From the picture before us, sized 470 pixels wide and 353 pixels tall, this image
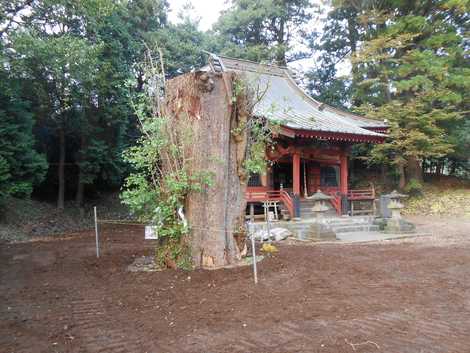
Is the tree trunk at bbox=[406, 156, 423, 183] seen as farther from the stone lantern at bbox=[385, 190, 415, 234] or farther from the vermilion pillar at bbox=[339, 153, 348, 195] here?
the stone lantern at bbox=[385, 190, 415, 234]

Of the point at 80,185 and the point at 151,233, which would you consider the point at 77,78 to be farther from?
the point at 151,233

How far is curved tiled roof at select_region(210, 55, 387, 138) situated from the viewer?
39.9 ft

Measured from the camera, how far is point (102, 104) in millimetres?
15000

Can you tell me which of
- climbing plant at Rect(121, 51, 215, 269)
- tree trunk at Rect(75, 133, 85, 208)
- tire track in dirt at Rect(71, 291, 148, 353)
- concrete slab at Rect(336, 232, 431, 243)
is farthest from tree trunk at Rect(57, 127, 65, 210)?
tire track in dirt at Rect(71, 291, 148, 353)

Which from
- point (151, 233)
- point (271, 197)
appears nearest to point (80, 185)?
point (271, 197)

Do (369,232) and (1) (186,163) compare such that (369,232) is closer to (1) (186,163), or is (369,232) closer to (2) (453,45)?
(1) (186,163)

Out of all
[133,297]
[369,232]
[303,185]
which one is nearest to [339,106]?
[303,185]

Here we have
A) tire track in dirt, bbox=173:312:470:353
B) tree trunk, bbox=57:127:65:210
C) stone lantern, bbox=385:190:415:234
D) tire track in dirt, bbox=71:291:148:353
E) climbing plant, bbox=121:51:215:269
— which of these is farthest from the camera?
tree trunk, bbox=57:127:65:210

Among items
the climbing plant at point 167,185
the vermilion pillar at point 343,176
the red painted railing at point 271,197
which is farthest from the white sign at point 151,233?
the vermilion pillar at point 343,176

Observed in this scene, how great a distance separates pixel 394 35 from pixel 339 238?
12.1 metres

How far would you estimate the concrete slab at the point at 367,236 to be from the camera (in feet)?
30.4

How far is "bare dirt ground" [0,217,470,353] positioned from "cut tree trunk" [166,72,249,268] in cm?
54

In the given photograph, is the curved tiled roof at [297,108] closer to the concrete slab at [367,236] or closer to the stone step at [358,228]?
the stone step at [358,228]

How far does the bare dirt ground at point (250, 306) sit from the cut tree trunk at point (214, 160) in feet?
1.77
